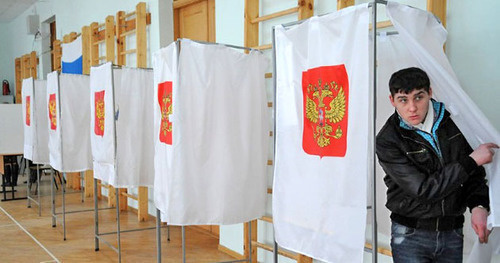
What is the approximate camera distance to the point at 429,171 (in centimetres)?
156

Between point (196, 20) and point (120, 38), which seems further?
point (120, 38)

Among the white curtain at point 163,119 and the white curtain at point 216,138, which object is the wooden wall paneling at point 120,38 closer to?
the white curtain at point 163,119

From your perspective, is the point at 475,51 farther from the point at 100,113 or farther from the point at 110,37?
the point at 110,37

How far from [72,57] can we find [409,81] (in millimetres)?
6146

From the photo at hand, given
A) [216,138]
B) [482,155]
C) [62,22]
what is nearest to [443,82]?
[482,155]

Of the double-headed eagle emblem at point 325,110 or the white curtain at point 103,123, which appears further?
the white curtain at point 103,123

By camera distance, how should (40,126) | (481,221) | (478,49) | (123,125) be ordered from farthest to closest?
(40,126)
(123,125)
(478,49)
(481,221)

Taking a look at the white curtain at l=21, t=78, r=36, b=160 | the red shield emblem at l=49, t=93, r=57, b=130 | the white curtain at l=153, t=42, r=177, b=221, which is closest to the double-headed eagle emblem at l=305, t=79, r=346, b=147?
the white curtain at l=153, t=42, r=177, b=221

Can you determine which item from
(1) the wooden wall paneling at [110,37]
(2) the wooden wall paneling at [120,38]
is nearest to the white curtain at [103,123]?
(2) the wooden wall paneling at [120,38]

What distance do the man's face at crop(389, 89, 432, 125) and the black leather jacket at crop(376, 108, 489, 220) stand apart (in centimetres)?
5

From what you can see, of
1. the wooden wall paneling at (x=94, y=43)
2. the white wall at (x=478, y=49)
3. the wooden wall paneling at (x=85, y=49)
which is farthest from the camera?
the wooden wall paneling at (x=85, y=49)

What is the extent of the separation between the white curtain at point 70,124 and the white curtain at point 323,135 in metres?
2.76

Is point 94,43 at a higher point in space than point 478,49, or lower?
higher

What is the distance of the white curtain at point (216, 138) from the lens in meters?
2.46
